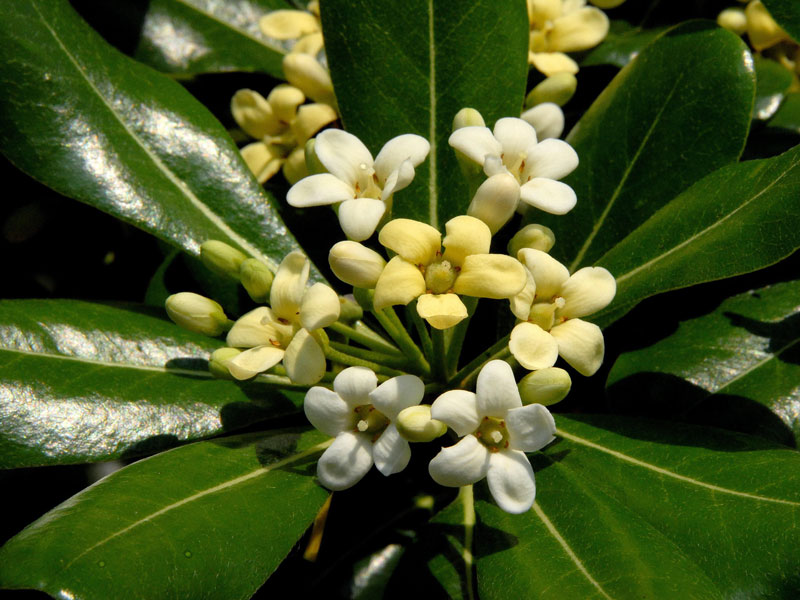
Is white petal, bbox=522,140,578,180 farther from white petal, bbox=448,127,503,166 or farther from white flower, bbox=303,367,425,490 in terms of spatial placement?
white flower, bbox=303,367,425,490

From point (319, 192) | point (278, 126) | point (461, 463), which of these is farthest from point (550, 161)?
point (278, 126)

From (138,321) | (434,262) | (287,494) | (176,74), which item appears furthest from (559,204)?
(176,74)

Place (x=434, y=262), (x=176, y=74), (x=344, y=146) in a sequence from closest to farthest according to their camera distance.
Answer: (x=434, y=262) → (x=344, y=146) → (x=176, y=74)

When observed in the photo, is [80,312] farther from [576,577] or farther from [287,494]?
[576,577]

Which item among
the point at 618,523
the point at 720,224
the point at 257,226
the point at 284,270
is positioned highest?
the point at 720,224

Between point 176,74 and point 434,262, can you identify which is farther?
point 176,74

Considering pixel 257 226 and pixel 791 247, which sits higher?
pixel 791 247

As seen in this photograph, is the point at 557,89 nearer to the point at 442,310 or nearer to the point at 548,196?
the point at 548,196
